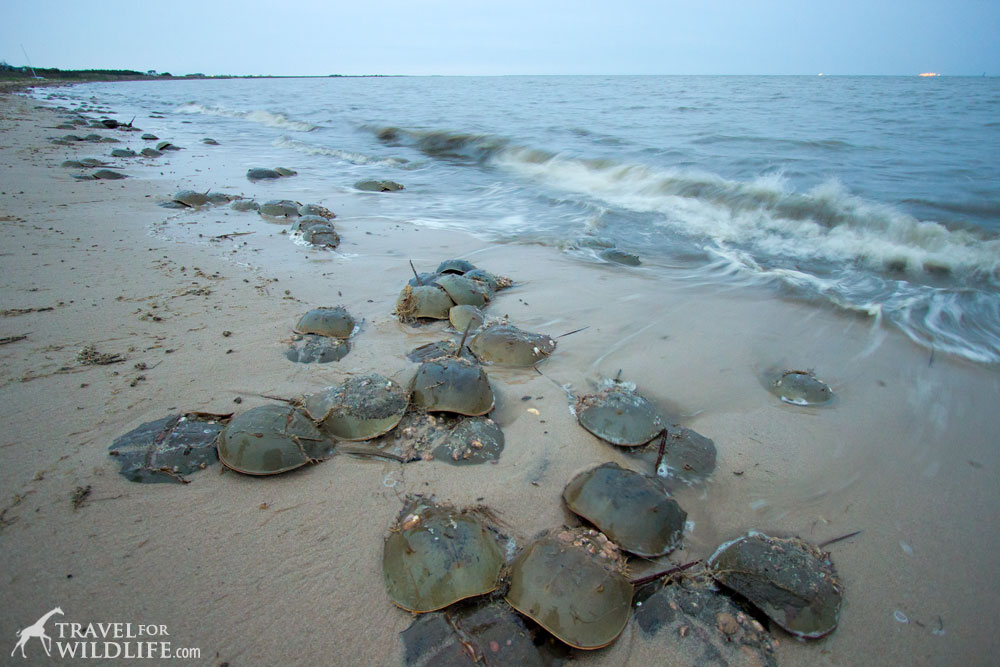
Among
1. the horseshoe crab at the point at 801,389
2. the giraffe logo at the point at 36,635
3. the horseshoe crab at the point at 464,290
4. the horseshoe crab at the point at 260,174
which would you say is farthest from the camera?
the horseshoe crab at the point at 260,174

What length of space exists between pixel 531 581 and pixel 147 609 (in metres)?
1.19

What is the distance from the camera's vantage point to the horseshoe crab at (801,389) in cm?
255

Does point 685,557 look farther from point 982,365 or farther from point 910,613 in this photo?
point 982,365

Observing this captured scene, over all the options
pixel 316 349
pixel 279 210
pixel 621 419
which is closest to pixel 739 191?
Result: pixel 621 419

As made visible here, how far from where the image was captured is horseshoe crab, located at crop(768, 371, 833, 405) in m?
2.55

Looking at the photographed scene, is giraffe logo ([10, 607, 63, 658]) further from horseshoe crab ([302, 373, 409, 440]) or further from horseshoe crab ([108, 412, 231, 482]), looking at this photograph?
horseshoe crab ([302, 373, 409, 440])

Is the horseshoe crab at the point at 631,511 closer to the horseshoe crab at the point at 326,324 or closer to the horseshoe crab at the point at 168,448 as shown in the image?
the horseshoe crab at the point at 168,448

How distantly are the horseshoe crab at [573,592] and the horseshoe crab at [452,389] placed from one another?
838 mm

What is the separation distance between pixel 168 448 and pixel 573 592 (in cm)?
173

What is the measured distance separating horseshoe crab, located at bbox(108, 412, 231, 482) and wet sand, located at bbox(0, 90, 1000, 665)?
67 millimetres

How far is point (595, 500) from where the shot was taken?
172cm

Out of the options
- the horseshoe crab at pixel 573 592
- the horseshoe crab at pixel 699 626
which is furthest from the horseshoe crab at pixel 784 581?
the horseshoe crab at pixel 573 592

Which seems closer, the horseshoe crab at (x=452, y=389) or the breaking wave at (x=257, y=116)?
the horseshoe crab at (x=452, y=389)

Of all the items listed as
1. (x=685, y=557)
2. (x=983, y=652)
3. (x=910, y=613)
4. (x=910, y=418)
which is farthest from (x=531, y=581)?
(x=910, y=418)
